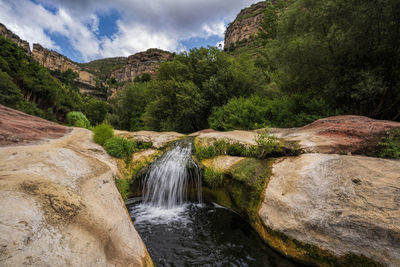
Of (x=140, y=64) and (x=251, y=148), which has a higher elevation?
(x=140, y=64)

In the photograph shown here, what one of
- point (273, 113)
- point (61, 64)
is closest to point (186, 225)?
point (273, 113)

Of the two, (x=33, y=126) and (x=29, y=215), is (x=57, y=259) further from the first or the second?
(x=33, y=126)

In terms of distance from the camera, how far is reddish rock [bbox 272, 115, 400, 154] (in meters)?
4.79

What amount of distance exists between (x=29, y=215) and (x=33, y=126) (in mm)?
6554

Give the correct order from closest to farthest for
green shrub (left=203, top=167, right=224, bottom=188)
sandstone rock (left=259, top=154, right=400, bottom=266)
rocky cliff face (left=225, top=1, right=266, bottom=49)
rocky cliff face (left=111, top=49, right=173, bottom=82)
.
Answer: sandstone rock (left=259, top=154, right=400, bottom=266) → green shrub (left=203, top=167, right=224, bottom=188) → rocky cliff face (left=225, top=1, right=266, bottom=49) → rocky cliff face (left=111, top=49, right=173, bottom=82)

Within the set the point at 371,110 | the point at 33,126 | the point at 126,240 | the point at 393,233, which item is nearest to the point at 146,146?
the point at 33,126

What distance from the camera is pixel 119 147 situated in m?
7.87

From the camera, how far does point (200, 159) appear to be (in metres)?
7.38

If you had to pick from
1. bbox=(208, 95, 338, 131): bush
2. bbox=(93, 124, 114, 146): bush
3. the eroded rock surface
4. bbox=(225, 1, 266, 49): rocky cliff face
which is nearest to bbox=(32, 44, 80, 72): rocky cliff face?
bbox=(225, 1, 266, 49): rocky cliff face

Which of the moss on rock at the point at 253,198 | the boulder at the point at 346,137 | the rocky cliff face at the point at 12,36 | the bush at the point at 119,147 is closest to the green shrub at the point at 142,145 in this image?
the bush at the point at 119,147

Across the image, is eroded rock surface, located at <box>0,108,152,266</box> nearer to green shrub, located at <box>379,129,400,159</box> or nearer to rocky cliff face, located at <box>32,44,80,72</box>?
green shrub, located at <box>379,129,400,159</box>

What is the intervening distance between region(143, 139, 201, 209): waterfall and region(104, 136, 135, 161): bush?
1481 mm

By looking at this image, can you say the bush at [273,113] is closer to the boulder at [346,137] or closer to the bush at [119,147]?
the boulder at [346,137]

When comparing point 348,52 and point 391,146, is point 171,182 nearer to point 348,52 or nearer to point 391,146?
point 391,146
